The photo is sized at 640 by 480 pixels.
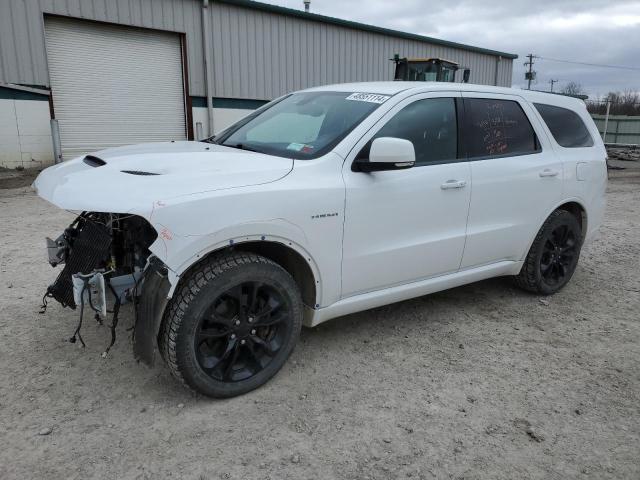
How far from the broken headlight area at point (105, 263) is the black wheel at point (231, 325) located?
35 cm

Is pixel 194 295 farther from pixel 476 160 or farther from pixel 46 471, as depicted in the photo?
pixel 476 160

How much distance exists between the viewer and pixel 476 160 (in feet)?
12.9

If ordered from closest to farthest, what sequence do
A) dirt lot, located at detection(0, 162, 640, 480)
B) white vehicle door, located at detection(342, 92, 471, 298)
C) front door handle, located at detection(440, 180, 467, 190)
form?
1. dirt lot, located at detection(0, 162, 640, 480)
2. white vehicle door, located at detection(342, 92, 471, 298)
3. front door handle, located at detection(440, 180, 467, 190)

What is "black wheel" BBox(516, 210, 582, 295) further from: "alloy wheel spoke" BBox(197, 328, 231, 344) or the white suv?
"alloy wheel spoke" BBox(197, 328, 231, 344)

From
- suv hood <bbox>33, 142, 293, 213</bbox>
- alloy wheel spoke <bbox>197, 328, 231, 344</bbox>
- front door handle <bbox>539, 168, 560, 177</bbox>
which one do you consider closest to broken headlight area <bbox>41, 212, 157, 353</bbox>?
suv hood <bbox>33, 142, 293, 213</bbox>

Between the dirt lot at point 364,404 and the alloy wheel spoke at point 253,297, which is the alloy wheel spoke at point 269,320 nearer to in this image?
the alloy wheel spoke at point 253,297

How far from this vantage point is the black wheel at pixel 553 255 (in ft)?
15.0

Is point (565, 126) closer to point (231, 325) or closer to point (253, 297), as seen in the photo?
point (253, 297)

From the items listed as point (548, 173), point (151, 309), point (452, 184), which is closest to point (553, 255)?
point (548, 173)

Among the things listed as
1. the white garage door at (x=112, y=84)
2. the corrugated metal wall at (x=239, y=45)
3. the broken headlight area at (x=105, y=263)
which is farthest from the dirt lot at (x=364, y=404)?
the white garage door at (x=112, y=84)

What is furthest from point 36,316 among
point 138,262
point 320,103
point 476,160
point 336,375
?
point 476,160

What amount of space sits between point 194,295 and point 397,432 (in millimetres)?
1282

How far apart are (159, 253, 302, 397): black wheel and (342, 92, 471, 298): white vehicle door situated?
493 millimetres

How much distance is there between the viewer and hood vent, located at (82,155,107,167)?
315 cm
